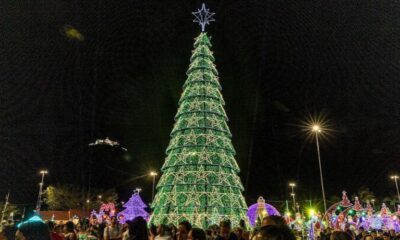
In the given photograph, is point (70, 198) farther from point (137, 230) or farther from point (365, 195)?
point (137, 230)

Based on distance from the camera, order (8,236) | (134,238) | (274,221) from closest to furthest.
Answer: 1. (274,221)
2. (134,238)
3. (8,236)

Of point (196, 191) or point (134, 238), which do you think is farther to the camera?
point (196, 191)

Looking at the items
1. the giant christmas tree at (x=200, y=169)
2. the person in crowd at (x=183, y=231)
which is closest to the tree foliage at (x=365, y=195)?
the giant christmas tree at (x=200, y=169)

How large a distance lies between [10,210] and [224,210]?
47471 mm

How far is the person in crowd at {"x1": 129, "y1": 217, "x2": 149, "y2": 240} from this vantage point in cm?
581

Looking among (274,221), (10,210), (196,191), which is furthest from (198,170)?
(10,210)

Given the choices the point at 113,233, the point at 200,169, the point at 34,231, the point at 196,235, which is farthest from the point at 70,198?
the point at 34,231

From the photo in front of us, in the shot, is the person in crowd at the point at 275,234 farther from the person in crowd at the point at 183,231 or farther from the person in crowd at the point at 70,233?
the person in crowd at the point at 70,233

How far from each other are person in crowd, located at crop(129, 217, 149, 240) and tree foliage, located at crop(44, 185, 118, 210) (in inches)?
2197

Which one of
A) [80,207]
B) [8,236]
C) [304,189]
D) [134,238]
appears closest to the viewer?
[134,238]

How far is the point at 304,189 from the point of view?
65438mm

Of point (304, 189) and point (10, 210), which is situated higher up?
point (304, 189)

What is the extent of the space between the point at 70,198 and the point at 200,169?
41203 mm

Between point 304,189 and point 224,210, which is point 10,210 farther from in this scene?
point 304,189
